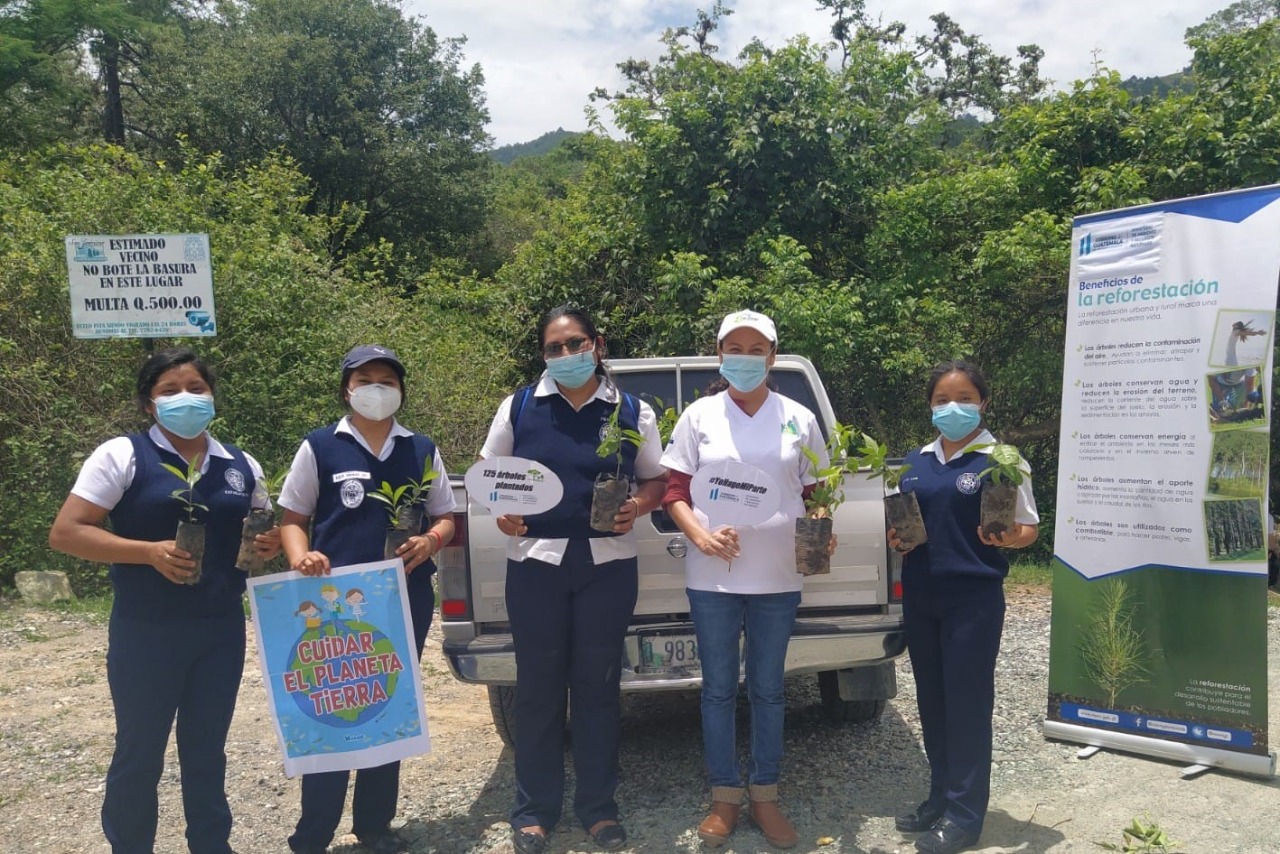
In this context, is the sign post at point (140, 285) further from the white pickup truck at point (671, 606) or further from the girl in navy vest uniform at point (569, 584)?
the girl in navy vest uniform at point (569, 584)

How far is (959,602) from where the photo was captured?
3518 millimetres

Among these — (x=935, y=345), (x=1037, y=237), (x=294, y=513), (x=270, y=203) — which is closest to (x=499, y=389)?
(x=270, y=203)

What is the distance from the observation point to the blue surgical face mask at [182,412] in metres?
3.27

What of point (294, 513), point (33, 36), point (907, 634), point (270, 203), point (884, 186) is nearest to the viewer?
point (294, 513)

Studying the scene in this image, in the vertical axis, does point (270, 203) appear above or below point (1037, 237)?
above

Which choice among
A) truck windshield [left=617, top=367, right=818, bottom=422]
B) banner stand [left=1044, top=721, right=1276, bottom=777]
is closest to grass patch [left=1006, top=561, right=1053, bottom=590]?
banner stand [left=1044, top=721, right=1276, bottom=777]

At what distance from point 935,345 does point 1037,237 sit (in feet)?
4.63

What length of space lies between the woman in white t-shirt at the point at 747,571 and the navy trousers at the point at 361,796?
102 cm

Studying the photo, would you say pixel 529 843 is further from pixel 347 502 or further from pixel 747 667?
pixel 347 502

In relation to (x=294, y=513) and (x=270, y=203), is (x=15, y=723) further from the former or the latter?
(x=270, y=203)

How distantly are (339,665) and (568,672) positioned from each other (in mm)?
858

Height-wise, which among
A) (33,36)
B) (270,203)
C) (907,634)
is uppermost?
(33,36)

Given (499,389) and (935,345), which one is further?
(499,389)

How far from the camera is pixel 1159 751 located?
4.49 m
